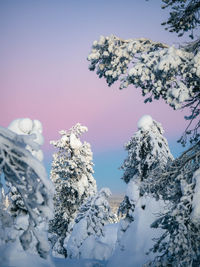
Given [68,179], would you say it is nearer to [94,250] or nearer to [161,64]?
[94,250]

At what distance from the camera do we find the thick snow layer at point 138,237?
436 inches

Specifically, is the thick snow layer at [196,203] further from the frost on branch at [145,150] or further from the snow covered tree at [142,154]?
the frost on branch at [145,150]

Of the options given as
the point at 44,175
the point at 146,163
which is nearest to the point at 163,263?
the point at 44,175

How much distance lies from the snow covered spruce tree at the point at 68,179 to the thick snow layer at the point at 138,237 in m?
9.88

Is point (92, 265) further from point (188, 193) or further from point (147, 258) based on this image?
point (188, 193)

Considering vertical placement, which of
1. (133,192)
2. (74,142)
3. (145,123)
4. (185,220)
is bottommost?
(185,220)

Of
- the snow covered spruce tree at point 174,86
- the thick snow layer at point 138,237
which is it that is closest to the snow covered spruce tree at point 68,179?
the thick snow layer at point 138,237

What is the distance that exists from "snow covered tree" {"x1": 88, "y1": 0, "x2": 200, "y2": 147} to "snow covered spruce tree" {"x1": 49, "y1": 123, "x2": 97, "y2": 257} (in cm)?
1609

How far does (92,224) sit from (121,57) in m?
14.6

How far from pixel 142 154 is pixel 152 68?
9382 mm

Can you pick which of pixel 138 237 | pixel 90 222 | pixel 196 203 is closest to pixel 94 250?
pixel 90 222

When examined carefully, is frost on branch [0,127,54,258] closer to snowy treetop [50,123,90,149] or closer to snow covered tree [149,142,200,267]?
snow covered tree [149,142,200,267]

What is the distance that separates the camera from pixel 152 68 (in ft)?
17.9

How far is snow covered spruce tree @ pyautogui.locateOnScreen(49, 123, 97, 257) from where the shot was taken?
71.0 ft
